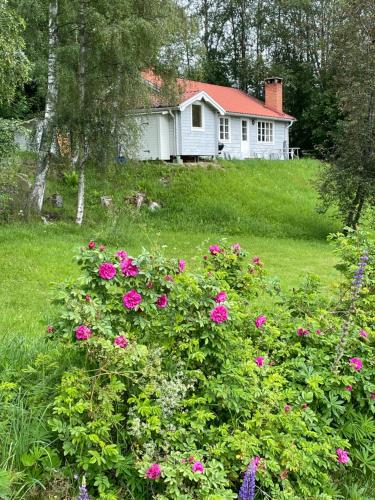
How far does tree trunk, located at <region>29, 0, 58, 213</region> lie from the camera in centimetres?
1292

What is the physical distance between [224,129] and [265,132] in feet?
13.2

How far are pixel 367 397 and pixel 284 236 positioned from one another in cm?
1282

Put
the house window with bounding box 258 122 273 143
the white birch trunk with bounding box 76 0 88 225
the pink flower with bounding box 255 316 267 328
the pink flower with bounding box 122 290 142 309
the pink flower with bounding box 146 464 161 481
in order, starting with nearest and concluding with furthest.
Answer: the pink flower with bounding box 146 464 161 481, the pink flower with bounding box 122 290 142 309, the pink flower with bounding box 255 316 267 328, the white birch trunk with bounding box 76 0 88 225, the house window with bounding box 258 122 273 143

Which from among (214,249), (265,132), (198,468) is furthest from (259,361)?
(265,132)

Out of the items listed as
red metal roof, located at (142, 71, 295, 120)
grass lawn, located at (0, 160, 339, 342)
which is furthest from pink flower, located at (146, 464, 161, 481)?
red metal roof, located at (142, 71, 295, 120)

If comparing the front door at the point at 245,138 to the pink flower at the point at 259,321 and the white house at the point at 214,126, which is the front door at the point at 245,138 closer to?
the white house at the point at 214,126

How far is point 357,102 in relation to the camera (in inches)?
568

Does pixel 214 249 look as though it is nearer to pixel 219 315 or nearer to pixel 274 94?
pixel 219 315

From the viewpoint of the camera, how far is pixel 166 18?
41.5ft

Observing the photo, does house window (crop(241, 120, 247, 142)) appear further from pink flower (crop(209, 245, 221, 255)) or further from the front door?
pink flower (crop(209, 245, 221, 255))

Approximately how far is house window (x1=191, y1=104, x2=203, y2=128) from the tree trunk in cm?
995

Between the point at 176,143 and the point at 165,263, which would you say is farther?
the point at 176,143

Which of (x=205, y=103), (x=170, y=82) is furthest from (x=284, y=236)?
(x=205, y=103)

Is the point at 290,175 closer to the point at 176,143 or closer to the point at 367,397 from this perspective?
the point at 176,143
